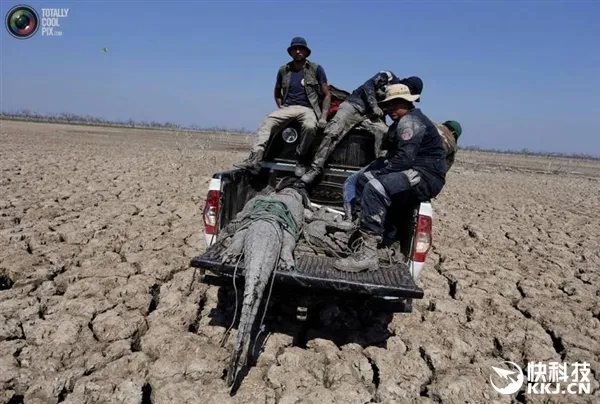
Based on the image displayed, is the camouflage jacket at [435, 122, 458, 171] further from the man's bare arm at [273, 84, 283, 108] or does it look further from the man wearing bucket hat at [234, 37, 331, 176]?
the man's bare arm at [273, 84, 283, 108]

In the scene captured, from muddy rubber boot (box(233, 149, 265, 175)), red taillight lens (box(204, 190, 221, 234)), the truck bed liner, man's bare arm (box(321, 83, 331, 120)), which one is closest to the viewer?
the truck bed liner

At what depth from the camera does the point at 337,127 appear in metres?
4.87

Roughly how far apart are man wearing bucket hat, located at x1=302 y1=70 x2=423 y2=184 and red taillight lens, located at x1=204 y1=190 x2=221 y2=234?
1.44 metres

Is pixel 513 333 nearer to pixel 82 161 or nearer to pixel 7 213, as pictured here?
pixel 7 213

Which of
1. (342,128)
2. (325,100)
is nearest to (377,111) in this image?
(342,128)

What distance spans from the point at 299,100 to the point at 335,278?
3.20m

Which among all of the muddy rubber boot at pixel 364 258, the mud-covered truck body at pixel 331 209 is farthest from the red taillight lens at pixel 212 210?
the muddy rubber boot at pixel 364 258

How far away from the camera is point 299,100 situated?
537 centimetres

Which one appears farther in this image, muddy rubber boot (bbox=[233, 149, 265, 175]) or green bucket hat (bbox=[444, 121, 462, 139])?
green bucket hat (bbox=[444, 121, 462, 139])

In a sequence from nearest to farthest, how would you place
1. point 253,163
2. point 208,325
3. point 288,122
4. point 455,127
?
point 208,325 < point 253,163 < point 455,127 < point 288,122

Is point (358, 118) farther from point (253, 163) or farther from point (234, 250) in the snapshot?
point (234, 250)

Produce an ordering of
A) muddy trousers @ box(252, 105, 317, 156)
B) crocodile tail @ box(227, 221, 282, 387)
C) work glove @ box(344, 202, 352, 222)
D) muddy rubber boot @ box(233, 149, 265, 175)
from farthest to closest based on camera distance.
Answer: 1. muddy trousers @ box(252, 105, 317, 156)
2. muddy rubber boot @ box(233, 149, 265, 175)
3. work glove @ box(344, 202, 352, 222)
4. crocodile tail @ box(227, 221, 282, 387)

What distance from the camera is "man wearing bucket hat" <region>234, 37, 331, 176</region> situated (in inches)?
196

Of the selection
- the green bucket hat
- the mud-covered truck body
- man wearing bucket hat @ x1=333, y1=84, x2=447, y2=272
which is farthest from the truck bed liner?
the green bucket hat
